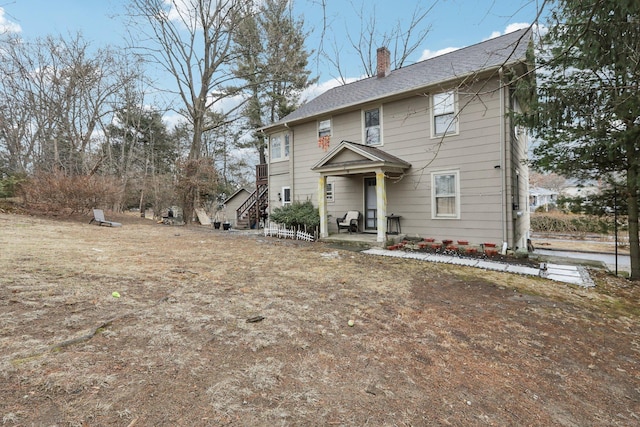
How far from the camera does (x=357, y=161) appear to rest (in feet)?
30.5

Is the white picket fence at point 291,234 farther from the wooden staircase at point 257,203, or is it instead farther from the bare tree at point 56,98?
the bare tree at point 56,98

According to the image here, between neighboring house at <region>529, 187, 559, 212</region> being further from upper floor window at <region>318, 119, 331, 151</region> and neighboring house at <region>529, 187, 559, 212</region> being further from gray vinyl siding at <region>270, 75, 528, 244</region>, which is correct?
upper floor window at <region>318, 119, 331, 151</region>

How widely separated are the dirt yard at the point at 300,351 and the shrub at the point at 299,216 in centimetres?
549

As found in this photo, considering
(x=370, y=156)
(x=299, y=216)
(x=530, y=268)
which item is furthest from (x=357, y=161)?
(x=530, y=268)

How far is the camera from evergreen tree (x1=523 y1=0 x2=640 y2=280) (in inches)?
187

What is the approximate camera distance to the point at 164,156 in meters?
27.4

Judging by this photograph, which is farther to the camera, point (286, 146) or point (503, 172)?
point (286, 146)

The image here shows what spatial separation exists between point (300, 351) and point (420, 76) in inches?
386

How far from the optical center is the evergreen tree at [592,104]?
15.6ft

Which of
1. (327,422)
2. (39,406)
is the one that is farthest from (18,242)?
(327,422)

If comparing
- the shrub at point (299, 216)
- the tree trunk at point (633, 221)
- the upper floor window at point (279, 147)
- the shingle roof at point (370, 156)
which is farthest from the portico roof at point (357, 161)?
the tree trunk at point (633, 221)

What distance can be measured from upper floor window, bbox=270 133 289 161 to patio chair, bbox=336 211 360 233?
4282 millimetres

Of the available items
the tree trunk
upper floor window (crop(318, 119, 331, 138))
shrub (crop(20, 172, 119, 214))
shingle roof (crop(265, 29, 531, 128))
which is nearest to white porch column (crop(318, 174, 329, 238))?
upper floor window (crop(318, 119, 331, 138))

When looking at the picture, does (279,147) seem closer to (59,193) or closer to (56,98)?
(59,193)
